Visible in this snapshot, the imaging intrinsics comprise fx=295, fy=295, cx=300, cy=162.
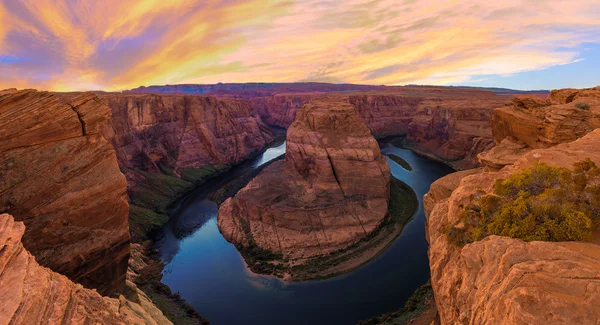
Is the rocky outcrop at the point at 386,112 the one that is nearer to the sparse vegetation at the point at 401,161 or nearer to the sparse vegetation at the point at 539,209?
the sparse vegetation at the point at 401,161

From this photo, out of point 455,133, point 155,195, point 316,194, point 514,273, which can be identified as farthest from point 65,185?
point 455,133

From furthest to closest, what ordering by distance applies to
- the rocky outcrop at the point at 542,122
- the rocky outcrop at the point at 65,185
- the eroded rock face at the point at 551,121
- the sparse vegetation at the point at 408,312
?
the sparse vegetation at the point at 408,312, the rocky outcrop at the point at 542,122, the eroded rock face at the point at 551,121, the rocky outcrop at the point at 65,185

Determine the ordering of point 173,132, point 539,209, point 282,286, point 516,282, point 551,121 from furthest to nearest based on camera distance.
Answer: point 173,132, point 282,286, point 551,121, point 539,209, point 516,282

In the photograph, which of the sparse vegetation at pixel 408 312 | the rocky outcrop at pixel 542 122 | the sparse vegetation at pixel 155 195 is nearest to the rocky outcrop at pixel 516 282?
the sparse vegetation at pixel 408 312

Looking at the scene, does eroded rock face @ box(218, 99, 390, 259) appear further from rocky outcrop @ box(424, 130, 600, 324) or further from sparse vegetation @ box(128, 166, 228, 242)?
rocky outcrop @ box(424, 130, 600, 324)

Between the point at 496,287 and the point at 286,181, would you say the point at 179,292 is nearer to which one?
the point at 286,181

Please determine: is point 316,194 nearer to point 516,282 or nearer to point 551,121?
point 551,121
